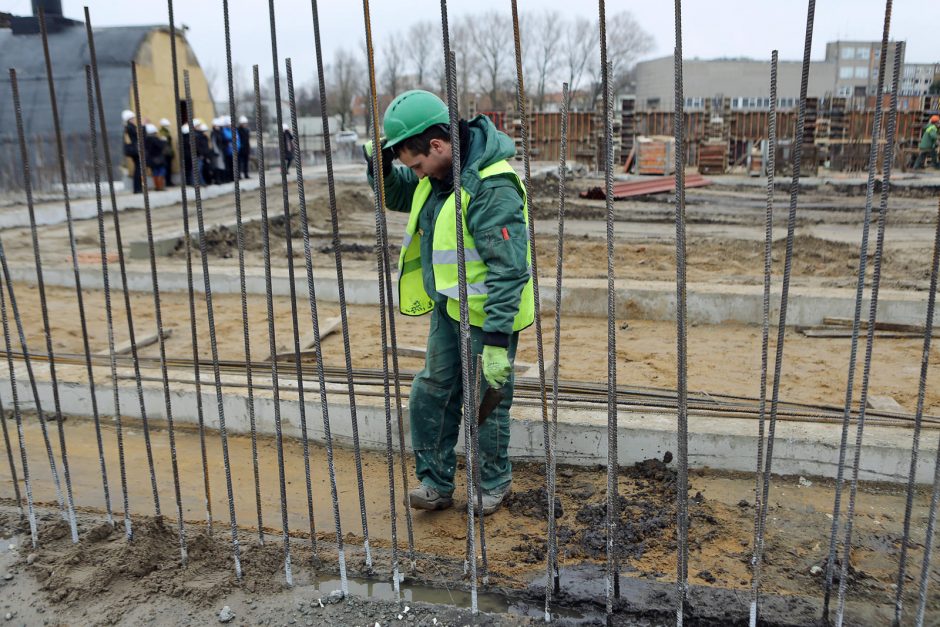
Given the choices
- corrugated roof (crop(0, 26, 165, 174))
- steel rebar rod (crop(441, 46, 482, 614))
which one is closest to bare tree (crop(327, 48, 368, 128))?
corrugated roof (crop(0, 26, 165, 174))

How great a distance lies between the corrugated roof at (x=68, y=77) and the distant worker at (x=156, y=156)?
139 inches

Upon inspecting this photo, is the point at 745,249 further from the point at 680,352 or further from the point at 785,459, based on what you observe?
the point at 680,352

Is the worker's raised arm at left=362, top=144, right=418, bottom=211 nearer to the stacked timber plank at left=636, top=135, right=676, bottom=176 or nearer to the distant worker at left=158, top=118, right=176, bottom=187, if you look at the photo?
the distant worker at left=158, top=118, right=176, bottom=187

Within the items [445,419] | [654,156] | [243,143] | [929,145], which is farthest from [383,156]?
[929,145]

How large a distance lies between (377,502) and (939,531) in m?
2.60

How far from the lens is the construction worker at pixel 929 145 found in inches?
744

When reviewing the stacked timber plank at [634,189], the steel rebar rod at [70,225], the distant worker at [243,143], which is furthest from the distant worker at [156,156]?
the steel rebar rod at [70,225]

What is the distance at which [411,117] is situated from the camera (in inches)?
121

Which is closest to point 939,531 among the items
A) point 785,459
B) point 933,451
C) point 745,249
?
point 933,451

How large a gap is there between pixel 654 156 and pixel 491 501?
1943 cm

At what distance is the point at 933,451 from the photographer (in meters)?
3.60

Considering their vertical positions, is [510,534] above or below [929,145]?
below

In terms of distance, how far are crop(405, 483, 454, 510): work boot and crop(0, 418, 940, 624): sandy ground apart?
7 cm

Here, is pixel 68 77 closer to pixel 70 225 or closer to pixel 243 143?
pixel 243 143
